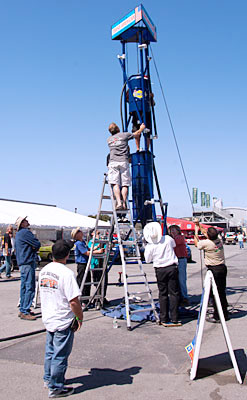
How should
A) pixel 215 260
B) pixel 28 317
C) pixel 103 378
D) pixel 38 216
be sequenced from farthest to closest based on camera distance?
pixel 38 216
pixel 28 317
pixel 215 260
pixel 103 378

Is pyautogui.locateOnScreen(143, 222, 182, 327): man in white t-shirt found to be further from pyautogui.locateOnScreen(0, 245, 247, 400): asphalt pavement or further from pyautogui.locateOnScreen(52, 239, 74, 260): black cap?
pyautogui.locateOnScreen(52, 239, 74, 260): black cap

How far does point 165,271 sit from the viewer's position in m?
6.55

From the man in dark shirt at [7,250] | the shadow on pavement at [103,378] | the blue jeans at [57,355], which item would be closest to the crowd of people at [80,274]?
the blue jeans at [57,355]

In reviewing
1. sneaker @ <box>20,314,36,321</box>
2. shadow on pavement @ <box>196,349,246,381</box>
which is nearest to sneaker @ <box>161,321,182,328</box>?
shadow on pavement @ <box>196,349,246,381</box>

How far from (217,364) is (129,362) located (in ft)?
3.68

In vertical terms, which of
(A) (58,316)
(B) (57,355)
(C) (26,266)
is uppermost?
(C) (26,266)

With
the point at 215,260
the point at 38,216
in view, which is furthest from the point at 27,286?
the point at 38,216

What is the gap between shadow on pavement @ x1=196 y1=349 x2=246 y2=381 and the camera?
431 centimetres

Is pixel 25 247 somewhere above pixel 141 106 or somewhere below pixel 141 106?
below

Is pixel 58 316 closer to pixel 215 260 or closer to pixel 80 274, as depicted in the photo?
pixel 215 260

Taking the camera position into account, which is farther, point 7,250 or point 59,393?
point 7,250

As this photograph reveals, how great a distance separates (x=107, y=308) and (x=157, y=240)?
2.30 metres

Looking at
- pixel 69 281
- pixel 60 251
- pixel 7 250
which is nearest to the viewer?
pixel 69 281

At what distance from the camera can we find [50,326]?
3717 mm
